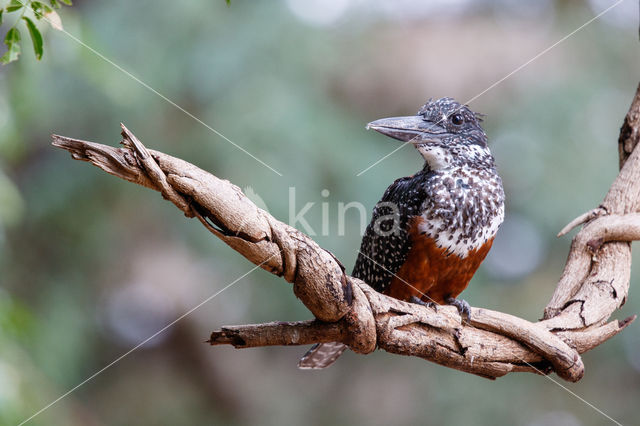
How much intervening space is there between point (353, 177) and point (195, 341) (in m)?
2.39

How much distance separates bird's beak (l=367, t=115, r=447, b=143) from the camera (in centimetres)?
282

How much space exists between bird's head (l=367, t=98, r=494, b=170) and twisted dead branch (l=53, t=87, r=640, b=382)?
1.91 feet

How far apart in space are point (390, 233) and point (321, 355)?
28.3 inches

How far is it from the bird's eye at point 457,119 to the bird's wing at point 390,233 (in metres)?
0.31

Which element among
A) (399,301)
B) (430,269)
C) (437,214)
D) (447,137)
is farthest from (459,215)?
(399,301)

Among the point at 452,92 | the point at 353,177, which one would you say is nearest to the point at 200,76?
the point at 353,177

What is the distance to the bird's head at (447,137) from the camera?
9.73 ft

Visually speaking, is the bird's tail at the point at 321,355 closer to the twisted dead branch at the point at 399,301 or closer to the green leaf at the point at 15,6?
the twisted dead branch at the point at 399,301

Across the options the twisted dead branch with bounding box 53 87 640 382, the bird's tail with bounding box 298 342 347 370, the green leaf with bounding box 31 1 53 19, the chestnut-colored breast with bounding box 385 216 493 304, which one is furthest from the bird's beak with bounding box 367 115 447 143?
the green leaf with bounding box 31 1 53 19

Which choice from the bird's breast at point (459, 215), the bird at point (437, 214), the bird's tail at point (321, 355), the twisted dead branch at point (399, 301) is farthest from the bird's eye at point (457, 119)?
the bird's tail at point (321, 355)

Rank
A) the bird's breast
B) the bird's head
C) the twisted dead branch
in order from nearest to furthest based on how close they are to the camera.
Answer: the twisted dead branch, the bird's breast, the bird's head

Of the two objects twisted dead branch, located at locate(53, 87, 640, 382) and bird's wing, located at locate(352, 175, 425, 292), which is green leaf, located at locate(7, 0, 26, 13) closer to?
twisted dead branch, located at locate(53, 87, 640, 382)

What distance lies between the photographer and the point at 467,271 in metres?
2.92

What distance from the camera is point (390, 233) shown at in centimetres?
298
